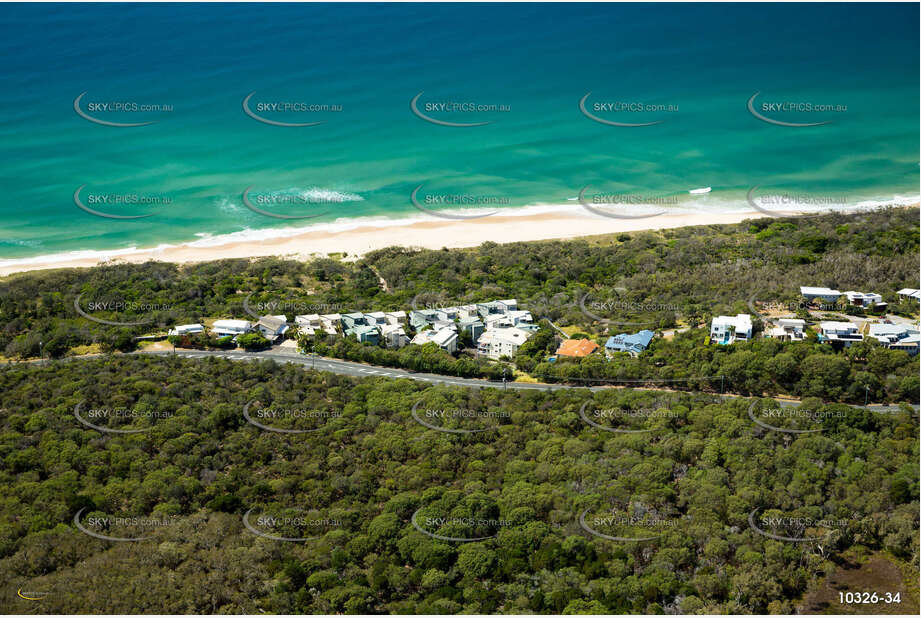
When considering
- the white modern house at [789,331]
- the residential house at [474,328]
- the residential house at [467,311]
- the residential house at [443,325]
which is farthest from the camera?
the residential house at [467,311]

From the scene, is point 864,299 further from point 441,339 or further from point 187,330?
point 187,330

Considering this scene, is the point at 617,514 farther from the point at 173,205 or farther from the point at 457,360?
the point at 173,205

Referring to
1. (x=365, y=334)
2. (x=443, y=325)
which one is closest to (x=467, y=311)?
(x=443, y=325)

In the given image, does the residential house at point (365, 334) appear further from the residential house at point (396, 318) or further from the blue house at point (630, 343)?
the blue house at point (630, 343)

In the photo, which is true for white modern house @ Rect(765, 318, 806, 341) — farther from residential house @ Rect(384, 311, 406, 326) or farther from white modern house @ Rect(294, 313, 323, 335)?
white modern house @ Rect(294, 313, 323, 335)

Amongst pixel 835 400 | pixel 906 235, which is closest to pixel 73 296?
pixel 835 400

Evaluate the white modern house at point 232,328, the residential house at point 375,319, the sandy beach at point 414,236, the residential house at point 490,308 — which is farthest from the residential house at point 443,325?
the sandy beach at point 414,236
